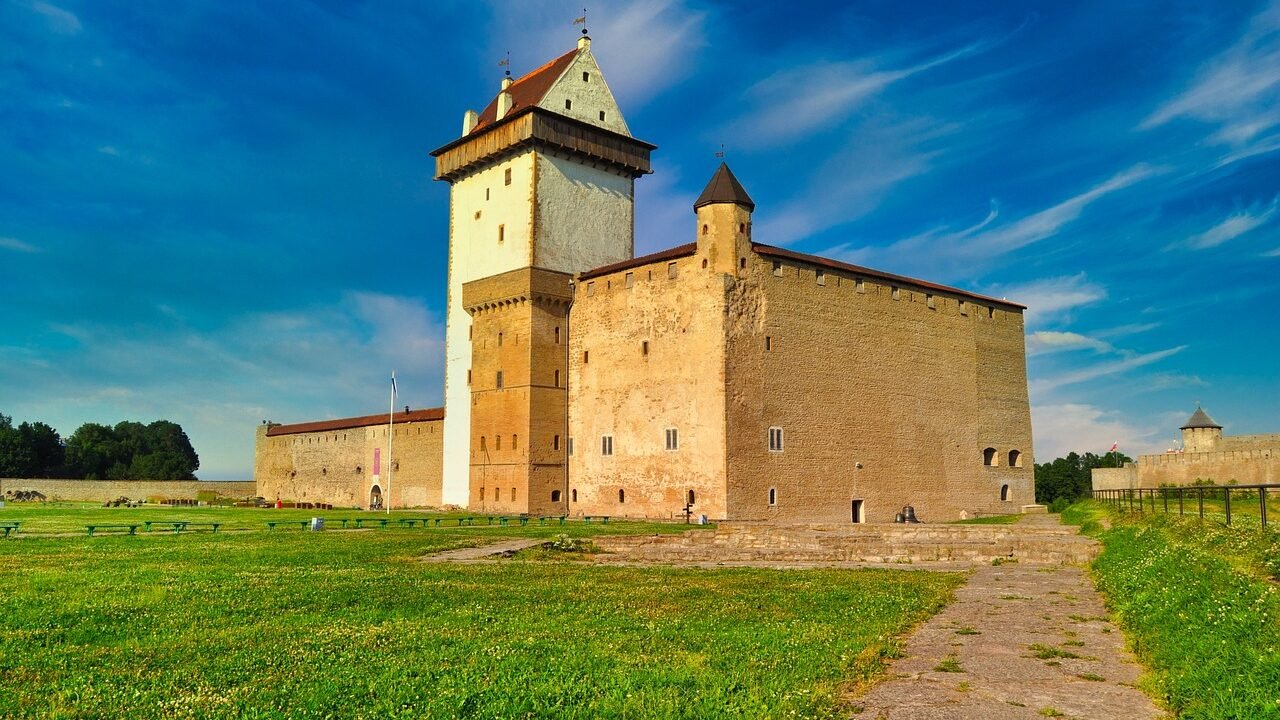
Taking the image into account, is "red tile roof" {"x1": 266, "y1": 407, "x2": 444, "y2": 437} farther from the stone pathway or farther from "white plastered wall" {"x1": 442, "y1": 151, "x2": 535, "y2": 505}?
the stone pathway

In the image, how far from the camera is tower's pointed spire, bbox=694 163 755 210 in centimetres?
3759

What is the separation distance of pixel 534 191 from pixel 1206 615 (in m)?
38.3

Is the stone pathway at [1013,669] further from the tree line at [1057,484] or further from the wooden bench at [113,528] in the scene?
the tree line at [1057,484]

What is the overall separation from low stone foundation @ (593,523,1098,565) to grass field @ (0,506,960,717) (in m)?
4.40

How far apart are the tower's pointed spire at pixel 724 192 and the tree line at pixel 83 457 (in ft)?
234

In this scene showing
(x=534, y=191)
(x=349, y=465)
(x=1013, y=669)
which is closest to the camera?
(x=1013, y=669)

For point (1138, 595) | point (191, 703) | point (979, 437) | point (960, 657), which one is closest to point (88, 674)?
point (191, 703)

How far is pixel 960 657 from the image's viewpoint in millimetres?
7883

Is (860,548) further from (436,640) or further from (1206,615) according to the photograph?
(436,640)

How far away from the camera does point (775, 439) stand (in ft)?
124

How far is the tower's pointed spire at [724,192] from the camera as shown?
37.6 m

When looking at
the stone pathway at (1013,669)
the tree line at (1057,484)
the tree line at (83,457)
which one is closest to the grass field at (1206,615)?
the stone pathway at (1013,669)

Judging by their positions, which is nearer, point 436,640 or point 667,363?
point 436,640

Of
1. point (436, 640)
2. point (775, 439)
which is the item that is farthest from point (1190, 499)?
Result: point (436, 640)
